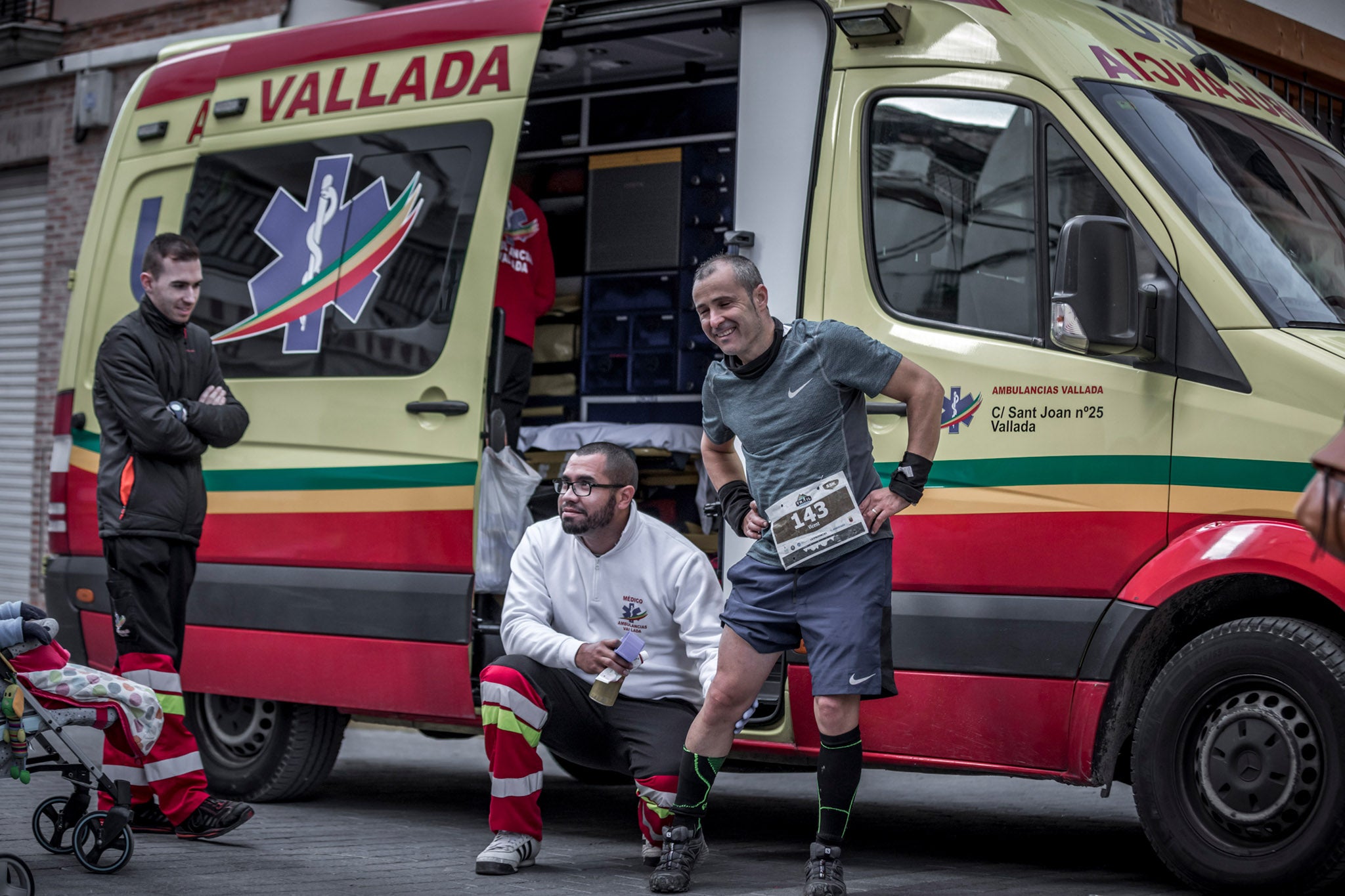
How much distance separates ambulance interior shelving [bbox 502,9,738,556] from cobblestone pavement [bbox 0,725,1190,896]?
1219 millimetres

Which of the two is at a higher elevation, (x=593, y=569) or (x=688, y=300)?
(x=688, y=300)

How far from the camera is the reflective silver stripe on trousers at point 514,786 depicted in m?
5.08

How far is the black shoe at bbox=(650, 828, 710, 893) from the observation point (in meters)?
4.76

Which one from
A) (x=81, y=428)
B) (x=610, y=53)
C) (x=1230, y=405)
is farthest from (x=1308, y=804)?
(x=81, y=428)

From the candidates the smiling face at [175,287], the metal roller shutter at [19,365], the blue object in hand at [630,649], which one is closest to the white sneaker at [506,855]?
the blue object in hand at [630,649]

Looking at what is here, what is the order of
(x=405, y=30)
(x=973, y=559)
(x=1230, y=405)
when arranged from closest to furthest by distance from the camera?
(x=1230, y=405)
(x=973, y=559)
(x=405, y=30)

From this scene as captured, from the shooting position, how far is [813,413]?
15.1ft

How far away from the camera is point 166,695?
538cm

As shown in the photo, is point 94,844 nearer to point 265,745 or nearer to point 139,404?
point 139,404

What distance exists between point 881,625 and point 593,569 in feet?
3.64

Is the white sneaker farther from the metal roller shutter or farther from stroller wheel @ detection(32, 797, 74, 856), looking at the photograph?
the metal roller shutter

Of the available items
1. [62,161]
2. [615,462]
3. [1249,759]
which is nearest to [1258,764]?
[1249,759]

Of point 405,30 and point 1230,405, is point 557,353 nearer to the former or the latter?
point 405,30

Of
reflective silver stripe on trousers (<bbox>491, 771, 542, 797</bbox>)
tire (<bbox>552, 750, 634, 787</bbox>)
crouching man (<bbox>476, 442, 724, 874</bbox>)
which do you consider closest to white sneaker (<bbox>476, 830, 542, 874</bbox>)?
crouching man (<bbox>476, 442, 724, 874</bbox>)
